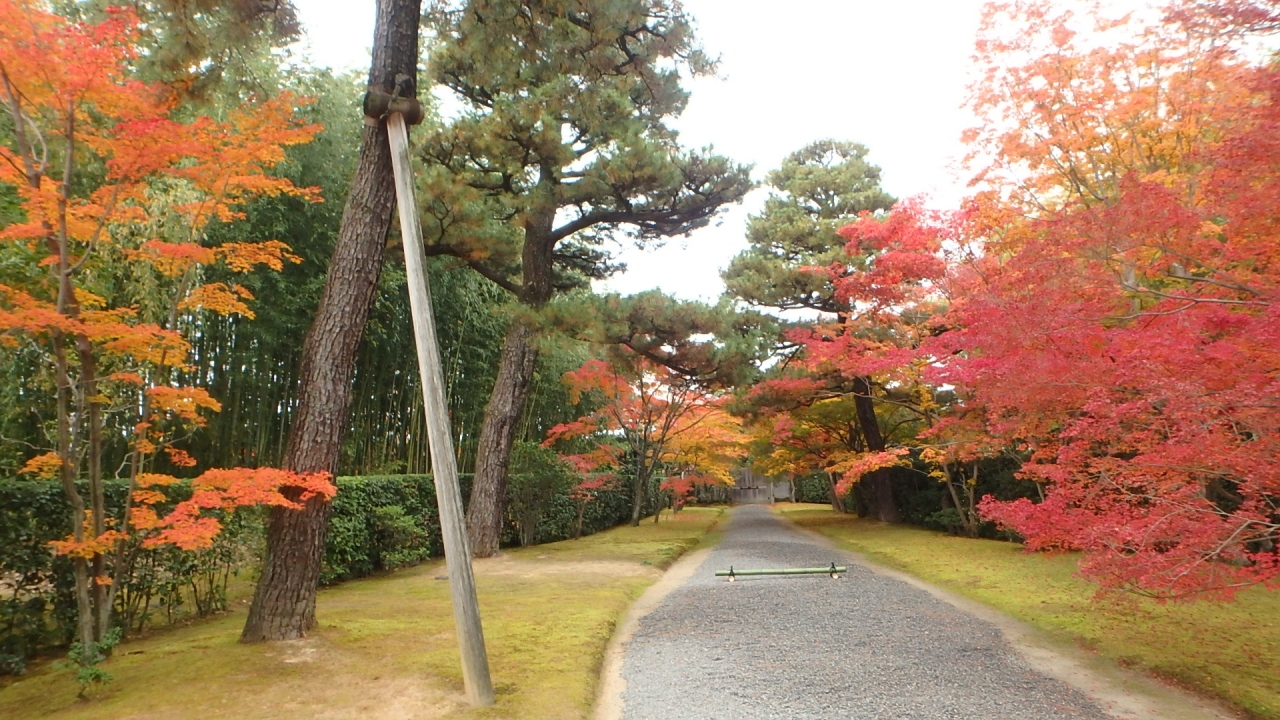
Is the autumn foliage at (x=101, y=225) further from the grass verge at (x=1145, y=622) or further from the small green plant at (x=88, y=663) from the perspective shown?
the grass verge at (x=1145, y=622)

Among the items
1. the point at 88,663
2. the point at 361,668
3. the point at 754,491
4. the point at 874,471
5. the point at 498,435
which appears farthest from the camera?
the point at 754,491

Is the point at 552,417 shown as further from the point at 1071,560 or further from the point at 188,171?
the point at 188,171

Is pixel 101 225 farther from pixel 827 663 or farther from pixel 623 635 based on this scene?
pixel 827 663

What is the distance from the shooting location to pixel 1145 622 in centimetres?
485

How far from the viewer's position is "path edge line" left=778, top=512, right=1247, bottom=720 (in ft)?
10.4

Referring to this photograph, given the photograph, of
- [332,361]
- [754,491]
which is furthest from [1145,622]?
[754,491]

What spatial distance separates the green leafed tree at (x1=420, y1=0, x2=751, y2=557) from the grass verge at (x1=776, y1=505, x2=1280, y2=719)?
5.32 meters

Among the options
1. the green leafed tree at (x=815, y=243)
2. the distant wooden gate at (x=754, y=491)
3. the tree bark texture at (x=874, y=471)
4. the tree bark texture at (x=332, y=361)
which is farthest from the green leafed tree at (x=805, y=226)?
the distant wooden gate at (x=754, y=491)

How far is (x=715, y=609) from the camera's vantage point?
576 centimetres

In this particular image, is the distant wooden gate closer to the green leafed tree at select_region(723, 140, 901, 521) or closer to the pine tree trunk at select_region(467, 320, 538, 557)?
the green leafed tree at select_region(723, 140, 901, 521)

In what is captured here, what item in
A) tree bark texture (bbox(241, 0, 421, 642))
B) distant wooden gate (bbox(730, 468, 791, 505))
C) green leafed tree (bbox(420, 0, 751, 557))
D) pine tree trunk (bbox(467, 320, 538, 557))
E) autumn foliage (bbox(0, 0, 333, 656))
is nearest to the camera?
autumn foliage (bbox(0, 0, 333, 656))

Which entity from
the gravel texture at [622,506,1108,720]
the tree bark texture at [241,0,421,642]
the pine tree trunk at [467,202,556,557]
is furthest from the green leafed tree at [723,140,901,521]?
A: the tree bark texture at [241,0,421,642]

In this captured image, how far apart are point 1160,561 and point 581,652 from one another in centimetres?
315

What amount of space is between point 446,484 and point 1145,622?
5.05 meters
